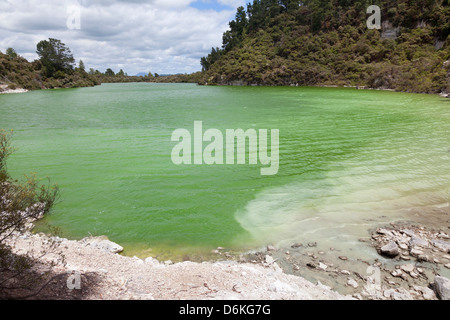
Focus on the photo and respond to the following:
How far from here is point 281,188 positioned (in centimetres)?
1262

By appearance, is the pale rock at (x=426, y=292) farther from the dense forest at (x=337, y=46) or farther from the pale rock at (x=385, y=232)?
the dense forest at (x=337, y=46)

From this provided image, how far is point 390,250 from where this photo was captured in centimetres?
738

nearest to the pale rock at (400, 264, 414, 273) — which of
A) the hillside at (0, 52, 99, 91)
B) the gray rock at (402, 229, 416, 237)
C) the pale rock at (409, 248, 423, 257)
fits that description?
the pale rock at (409, 248, 423, 257)

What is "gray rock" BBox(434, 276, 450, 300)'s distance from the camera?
5566mm

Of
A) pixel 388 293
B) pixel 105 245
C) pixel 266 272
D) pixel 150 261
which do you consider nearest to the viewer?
pixel 388 293

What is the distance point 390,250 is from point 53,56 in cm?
15232

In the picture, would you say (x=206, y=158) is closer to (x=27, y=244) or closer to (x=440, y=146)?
(x=27, y=244)

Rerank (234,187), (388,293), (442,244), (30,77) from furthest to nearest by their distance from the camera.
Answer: (30,77)
(234,187)
(442,244)
(388,293)

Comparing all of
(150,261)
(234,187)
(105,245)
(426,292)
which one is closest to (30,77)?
(234,187)

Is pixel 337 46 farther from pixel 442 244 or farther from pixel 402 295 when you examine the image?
pixel 402 295

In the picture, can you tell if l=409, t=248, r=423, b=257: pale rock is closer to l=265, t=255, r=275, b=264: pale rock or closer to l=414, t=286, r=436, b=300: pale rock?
l=414, t=286, r=436, b=300: pale rock

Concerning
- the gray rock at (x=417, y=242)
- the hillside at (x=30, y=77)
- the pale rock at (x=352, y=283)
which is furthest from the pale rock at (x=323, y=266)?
the hillside at (x=30, y=77)

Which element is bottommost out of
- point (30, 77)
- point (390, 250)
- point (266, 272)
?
point (266, 272)

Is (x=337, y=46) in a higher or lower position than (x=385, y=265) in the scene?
higher
